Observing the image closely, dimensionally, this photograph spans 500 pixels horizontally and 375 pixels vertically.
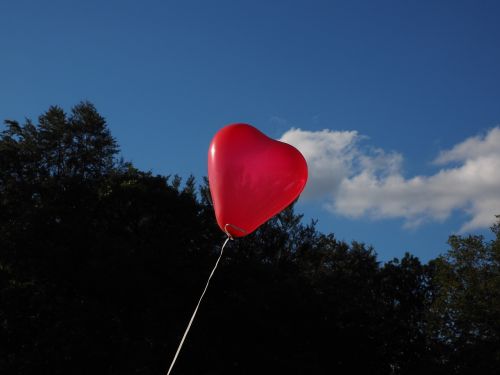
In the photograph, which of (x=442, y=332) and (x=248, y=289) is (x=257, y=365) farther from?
(x=442, y=332)

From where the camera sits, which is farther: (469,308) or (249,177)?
(469,308)

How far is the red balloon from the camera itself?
7719 mm

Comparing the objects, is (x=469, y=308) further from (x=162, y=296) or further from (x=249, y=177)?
(x=249, y=177)

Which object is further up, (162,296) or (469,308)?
(469,308)

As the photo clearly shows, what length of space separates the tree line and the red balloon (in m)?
12.2

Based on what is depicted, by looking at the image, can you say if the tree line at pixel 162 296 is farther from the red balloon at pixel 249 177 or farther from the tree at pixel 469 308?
the red balloon at pixel 249 177

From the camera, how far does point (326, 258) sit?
31.3 metres

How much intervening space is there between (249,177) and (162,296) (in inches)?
570

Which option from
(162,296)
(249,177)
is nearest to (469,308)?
(162,296)

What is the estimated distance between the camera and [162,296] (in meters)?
21.3

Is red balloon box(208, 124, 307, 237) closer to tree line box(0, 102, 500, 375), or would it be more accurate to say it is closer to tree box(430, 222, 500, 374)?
tree line box(0, 102, 500, 375)

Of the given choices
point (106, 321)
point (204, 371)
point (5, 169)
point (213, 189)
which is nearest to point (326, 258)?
point (204, 371)

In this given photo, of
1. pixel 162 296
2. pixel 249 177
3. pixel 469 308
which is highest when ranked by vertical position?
pixel 469 308

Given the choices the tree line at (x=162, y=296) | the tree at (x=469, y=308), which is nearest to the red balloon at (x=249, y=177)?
the tree line at (x=162, y=296)
